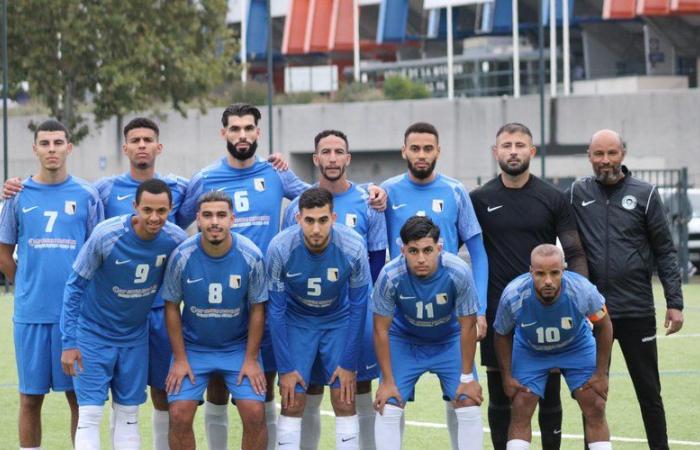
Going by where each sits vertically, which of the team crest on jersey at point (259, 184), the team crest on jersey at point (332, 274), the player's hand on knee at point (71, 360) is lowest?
the player's hand on knee at point (71, 360)

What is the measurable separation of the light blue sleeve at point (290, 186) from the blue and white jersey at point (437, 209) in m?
0.57

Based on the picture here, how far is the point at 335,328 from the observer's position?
832 cm

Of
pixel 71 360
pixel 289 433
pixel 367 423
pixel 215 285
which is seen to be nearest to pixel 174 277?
pixel 215 285

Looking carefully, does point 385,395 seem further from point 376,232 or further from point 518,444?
point 376,232

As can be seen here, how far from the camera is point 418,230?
7898 millimetres

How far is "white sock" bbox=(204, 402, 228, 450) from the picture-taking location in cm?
850

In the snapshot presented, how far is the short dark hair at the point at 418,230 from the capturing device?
7.90 metres

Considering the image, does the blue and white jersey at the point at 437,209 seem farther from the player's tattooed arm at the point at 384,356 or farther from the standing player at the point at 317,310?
the player's tattooed arm at the point at 384,356

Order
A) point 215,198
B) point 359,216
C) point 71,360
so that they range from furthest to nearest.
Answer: point 359,216 → point 71,360 → point 215,198

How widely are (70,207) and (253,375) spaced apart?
1.55 metres

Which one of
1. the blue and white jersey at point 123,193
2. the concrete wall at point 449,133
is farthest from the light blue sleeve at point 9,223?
the concrete wall at point 449,133

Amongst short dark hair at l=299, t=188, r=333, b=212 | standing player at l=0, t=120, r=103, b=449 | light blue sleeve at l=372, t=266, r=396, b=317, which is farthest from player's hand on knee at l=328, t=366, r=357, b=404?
standing player at l=0, t=120, r=103, b=449

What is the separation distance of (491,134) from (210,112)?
25.0 ft

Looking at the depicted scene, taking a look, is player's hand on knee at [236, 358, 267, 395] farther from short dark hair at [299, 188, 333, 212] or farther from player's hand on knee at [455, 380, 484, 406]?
player's hand on knee at [455, 380, 484, 406]
